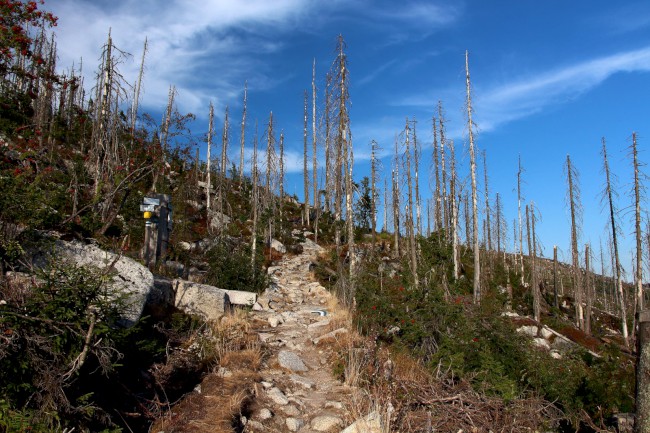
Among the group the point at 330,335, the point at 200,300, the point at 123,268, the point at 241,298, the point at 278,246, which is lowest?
the point at 330,335

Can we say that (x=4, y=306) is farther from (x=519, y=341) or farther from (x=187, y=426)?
(x=519, y=341)

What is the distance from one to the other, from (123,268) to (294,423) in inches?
143

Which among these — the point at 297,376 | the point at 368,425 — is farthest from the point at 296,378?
the point at 368,425

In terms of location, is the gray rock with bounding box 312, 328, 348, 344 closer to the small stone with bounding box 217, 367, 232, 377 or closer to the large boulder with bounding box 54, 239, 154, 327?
the small stone with bounding box 217, 367, 232, 377

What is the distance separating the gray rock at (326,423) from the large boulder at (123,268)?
9.50 feet

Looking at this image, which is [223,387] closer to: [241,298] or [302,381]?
[302,381]

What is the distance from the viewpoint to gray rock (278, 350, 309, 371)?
686 cm

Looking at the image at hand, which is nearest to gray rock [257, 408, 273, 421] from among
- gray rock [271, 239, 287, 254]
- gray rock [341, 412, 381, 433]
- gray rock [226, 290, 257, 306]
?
gray rock [341, 412, 381, 433]

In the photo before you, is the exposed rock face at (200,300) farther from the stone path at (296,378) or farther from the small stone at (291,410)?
the small stone at (291,410)

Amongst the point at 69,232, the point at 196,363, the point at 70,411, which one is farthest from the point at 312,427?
the point at 69,232

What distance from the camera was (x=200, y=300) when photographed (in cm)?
836

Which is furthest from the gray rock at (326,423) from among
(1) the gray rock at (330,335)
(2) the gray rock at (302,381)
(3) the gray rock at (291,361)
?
(1) the gray rock at (330,335)

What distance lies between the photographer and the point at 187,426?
4383mm

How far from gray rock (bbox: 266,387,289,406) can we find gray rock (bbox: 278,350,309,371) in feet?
3.39
